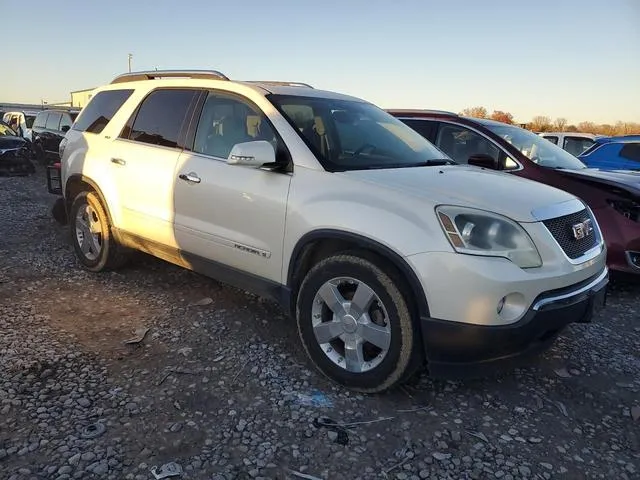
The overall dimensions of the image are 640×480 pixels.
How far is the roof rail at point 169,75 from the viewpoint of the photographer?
14.2 ft

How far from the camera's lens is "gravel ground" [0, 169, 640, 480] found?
2.48 m

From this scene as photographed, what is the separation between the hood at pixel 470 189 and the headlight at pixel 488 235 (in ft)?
0.17

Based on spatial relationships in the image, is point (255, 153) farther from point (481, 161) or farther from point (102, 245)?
point (481, 161)

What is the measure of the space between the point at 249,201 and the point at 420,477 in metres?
1.98

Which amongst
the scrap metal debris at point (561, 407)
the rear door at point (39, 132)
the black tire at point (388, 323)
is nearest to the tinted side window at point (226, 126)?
the black tire at point (388, 323)

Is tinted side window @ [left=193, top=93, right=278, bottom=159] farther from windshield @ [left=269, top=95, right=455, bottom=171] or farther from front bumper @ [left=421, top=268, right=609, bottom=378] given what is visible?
front bumper @ [left=421, top=268, right=609, bottom=378]

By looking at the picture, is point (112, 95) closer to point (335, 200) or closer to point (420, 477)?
point (335, 200)

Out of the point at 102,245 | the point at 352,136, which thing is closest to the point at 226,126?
the point at 352,136

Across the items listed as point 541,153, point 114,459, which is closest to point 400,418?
point 114,459

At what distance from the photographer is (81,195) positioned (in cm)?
507

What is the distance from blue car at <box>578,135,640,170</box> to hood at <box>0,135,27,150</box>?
12886mm

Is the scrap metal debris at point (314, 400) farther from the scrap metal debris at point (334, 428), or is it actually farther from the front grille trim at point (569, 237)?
the front grille trim at point (569, 237)

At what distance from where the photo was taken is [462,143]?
6.12 m

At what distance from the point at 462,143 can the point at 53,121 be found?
13.3 m
